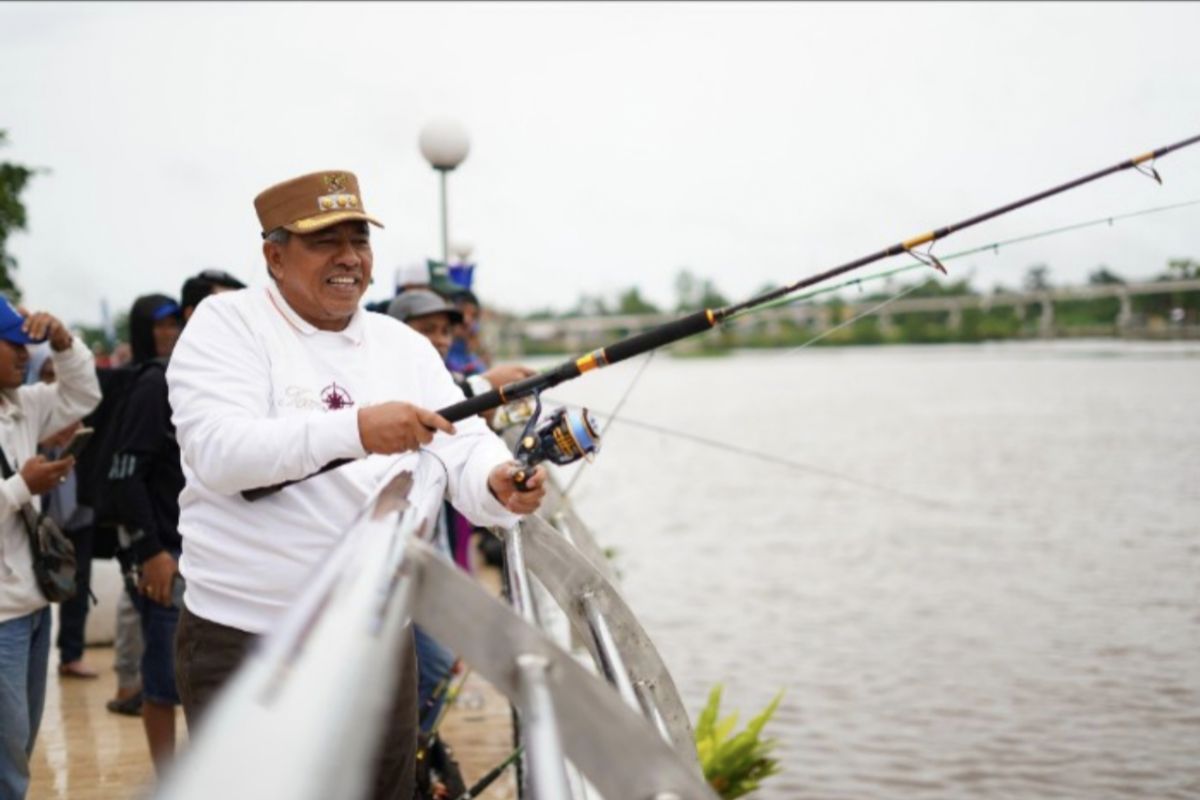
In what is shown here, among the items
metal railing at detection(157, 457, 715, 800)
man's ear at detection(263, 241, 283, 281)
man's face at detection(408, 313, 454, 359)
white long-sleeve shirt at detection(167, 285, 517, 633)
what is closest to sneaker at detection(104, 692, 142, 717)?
man's face at detection(408, 313, 454, 359)

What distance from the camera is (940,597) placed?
16219 millimetres

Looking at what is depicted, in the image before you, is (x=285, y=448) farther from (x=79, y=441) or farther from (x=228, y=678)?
(x=79, y=441)

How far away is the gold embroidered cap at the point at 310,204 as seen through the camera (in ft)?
10.3

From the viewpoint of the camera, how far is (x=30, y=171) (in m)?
16.8

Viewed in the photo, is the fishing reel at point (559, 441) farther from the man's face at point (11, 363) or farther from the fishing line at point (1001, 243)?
the man's face at point (11, 363)

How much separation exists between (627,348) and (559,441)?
299 millimetres

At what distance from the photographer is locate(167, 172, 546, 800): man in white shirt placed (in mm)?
2955

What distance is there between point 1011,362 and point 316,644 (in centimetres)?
10690

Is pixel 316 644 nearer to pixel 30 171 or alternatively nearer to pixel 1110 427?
pixel 30 171

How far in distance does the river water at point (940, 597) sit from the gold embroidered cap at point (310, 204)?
2.03m

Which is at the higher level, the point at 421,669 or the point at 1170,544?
the point at 421,669

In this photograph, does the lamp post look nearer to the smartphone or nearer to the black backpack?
the black backpack

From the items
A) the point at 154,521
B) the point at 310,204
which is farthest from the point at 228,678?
the point at 154,521

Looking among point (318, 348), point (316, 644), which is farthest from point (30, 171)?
point (316, 644)
